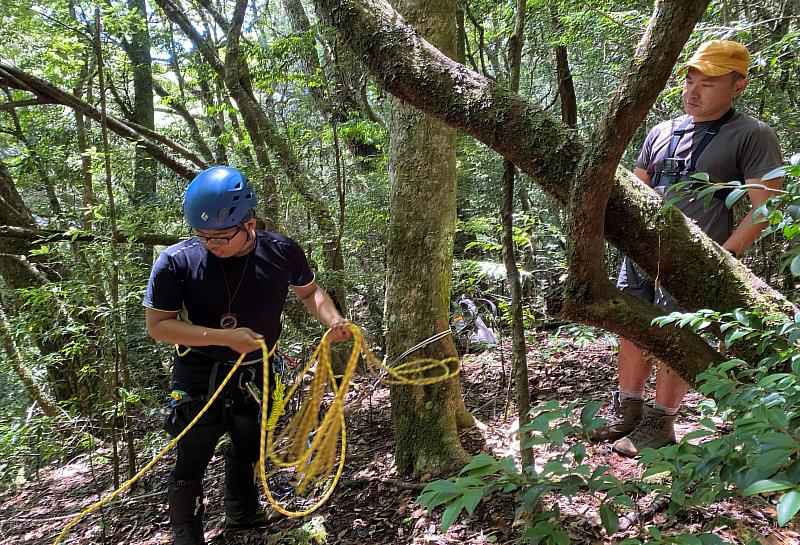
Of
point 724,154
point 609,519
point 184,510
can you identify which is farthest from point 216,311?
point 724,154

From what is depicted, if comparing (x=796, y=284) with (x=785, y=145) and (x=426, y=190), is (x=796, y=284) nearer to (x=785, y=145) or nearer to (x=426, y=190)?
(x=785, y=145)

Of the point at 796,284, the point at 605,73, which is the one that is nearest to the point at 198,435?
the point at 796,284

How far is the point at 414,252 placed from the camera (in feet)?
9.77

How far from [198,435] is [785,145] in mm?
5572

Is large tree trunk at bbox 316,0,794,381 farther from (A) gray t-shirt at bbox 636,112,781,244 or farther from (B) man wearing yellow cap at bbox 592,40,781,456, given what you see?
(A) gray t-shirt at bbox 636,112,781,244

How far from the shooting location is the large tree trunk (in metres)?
1.79

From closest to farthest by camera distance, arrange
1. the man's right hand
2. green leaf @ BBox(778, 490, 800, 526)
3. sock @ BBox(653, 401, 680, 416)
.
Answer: green leaf @ BBox(778, 490, 800, 526)
the man's right hand
sock @ BBox(653, 401, 680, 416)

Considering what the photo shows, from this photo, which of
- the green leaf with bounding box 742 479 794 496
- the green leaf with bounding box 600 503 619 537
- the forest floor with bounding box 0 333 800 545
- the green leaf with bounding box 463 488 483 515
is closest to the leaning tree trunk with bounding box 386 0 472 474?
the forest floor with bounding box 0 333 800 545

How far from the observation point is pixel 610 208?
1833 millimetres

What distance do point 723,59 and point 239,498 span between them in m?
3.43

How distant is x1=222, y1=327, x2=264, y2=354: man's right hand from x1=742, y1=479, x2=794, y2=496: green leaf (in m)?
1.88

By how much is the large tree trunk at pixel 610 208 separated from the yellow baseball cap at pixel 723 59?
97 cm

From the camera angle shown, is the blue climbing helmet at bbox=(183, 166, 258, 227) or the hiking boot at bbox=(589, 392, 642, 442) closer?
the blue climbing helmet at bbox=(183, 166, 258, 227)

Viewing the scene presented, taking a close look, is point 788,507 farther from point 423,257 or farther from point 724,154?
point 423,257
